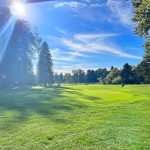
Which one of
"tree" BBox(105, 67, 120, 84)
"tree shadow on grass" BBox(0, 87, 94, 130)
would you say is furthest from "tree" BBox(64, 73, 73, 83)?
"tree shadow on grass" BBox(0, 87, 94, 130)

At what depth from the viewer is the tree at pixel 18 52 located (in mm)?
45656

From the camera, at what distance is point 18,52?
47.2 metres

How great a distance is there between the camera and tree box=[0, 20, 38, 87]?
45.7m

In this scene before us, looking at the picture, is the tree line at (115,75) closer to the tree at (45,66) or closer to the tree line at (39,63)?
the tree line at (39,63)

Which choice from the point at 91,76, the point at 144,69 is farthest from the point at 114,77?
the point at 91,76

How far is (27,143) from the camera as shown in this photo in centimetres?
739

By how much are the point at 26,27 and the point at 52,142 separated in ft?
144

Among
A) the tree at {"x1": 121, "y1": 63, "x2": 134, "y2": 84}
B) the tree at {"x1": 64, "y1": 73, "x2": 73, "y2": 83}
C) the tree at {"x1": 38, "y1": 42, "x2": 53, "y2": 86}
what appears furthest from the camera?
the tree at {"x1": 64, "y1": 73, "x2": 73, "y2": 83}

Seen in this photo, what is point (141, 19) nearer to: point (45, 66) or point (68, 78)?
point (45, 66)

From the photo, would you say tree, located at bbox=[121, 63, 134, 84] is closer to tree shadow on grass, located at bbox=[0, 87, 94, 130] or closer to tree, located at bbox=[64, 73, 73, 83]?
tree, located at bbox=[64, 73, 73, 83]

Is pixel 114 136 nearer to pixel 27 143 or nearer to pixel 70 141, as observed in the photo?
pixel 70 141

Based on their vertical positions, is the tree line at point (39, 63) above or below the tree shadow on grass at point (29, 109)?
above

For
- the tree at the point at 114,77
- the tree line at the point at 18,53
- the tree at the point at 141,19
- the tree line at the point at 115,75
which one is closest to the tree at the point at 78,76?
the tree line at the point at 115,75

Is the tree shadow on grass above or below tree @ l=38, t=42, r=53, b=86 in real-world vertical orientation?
below
